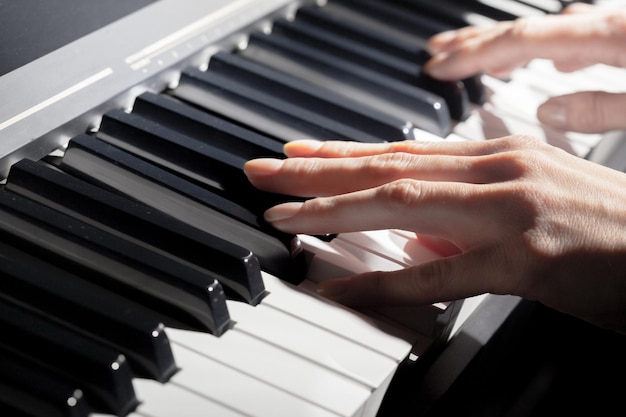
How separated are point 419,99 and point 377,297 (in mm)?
474

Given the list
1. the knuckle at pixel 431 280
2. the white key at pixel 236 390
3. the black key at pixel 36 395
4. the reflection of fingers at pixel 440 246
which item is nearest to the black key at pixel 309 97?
the reflection of fingers at pixel 440 246

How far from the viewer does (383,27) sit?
5.32ft

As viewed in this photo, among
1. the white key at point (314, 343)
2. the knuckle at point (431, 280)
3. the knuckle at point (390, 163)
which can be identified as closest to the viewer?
the white key at point (314, 343)

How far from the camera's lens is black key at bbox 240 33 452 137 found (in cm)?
139

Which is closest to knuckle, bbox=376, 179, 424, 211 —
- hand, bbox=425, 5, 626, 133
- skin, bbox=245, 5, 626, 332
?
skin, bbox=245, 5, 626, 332

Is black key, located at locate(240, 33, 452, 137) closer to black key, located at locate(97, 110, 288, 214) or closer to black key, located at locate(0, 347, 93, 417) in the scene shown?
black key, located at locate(97, 110, 288, 214)

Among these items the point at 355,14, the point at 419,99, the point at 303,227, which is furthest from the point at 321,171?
the point at 355,14

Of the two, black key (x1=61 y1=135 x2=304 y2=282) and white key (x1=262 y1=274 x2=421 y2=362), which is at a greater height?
black key (x1=61 y1=135 x2=304 y2=282)

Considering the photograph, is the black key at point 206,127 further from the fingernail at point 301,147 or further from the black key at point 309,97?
the black key at point 309,97

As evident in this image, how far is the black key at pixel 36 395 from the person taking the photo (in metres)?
0.79

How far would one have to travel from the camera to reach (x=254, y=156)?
1.20m

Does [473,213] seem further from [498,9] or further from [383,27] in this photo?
[498,9]

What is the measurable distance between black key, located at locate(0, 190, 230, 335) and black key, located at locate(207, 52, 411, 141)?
445mm

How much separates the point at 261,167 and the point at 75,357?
39 cm
